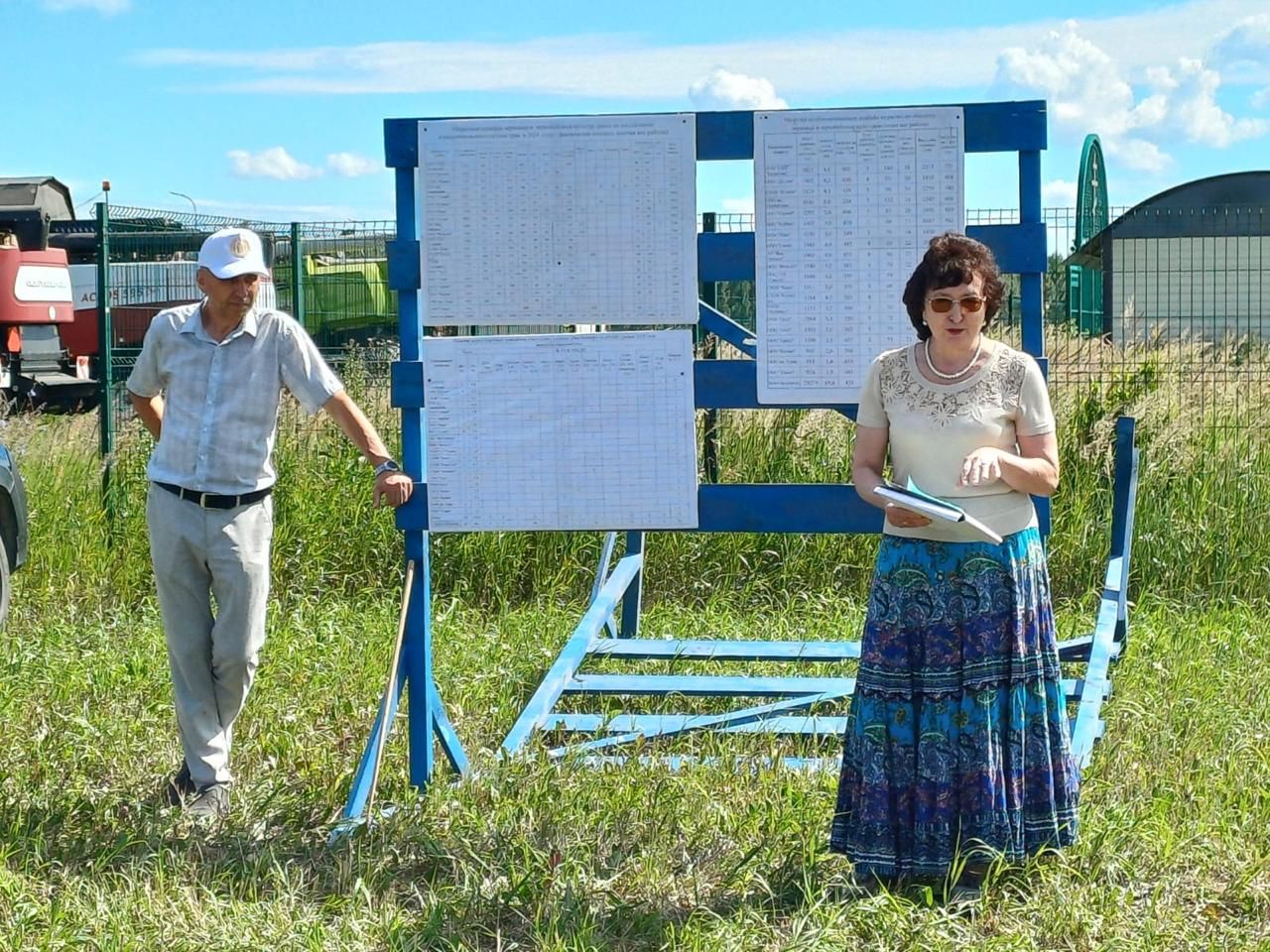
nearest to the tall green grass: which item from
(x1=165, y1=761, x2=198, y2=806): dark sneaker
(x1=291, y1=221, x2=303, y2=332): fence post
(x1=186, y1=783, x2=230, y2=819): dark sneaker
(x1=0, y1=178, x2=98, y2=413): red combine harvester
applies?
(x1=291, y1=221, x2=303, y2=332): fence post

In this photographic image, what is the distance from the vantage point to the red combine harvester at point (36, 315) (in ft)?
54.7

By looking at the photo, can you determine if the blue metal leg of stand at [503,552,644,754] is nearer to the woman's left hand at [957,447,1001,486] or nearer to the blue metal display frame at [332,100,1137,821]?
the blue metal display frame at [332,100,1137,821]

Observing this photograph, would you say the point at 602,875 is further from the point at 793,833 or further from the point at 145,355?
the point at 145,355

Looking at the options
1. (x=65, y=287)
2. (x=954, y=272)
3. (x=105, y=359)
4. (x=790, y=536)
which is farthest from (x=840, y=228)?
(x=65, y=287)

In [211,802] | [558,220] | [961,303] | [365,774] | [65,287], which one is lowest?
[211,802]

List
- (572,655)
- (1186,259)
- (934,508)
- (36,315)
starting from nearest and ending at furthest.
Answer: (934,508) → (572,655) → (1186,259) → (36,315)

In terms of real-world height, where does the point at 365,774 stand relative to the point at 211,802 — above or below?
above

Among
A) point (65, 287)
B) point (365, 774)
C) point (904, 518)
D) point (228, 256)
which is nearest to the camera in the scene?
point (904, 518)

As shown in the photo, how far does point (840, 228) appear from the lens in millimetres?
5082

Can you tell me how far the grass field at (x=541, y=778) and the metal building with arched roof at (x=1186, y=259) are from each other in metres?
2.71

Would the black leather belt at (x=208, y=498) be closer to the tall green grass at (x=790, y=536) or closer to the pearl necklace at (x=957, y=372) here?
the pearl necklace at (x=957, y=372)

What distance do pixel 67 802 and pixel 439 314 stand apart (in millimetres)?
2108

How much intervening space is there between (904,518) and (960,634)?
38 centimetres

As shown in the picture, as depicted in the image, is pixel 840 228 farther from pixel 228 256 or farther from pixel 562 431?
pixel 228 256
